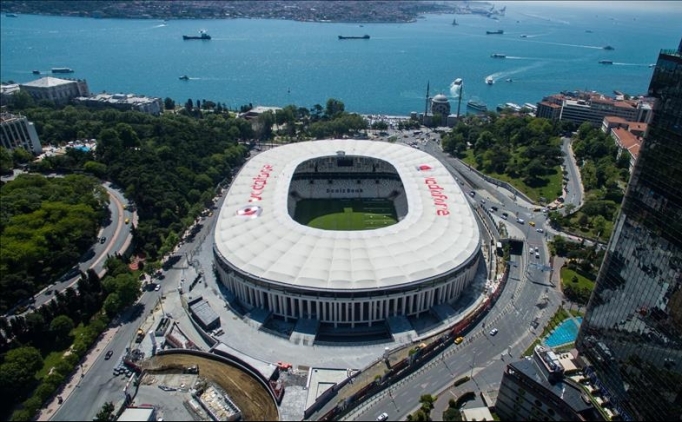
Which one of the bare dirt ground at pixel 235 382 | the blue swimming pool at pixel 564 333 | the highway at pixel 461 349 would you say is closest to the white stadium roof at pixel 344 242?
the highway at pixel 461 349

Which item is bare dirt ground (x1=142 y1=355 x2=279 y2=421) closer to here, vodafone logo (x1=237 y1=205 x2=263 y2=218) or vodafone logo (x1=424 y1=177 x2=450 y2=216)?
vodafone logo (x1=237 y1=205 x2=263 y2=218)

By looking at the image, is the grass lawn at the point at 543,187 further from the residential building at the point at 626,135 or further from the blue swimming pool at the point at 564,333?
the blue swimming pool at the point at 564,333

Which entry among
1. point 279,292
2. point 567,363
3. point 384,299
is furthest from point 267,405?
point 567,363

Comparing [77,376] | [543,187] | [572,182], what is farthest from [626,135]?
[77,376]

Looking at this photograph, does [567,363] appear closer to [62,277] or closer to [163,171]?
[62,277]

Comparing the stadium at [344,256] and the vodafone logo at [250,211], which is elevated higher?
the vodafone logo at [250,211]

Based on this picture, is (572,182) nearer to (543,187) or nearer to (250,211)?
(543,187)
